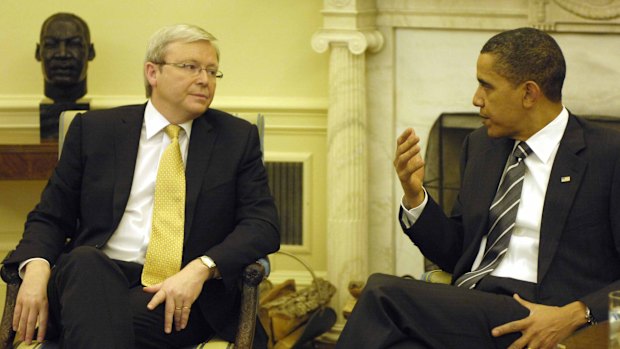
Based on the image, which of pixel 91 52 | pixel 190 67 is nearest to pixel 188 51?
pixel 190 67

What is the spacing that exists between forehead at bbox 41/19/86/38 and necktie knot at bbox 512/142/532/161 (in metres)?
2.25

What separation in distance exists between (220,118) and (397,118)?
1412mm

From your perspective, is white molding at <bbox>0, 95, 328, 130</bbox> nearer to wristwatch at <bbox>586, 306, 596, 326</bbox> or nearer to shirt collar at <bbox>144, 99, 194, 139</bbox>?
shirt collar at <bbox>144, 99, 194, 139</bbox>

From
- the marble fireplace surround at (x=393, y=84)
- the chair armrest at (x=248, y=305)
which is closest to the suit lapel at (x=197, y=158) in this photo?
the chair armrest at (x=248, y=305)

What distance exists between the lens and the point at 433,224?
3.15 m

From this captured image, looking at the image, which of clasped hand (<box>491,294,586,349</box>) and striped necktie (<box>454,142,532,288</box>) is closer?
clasped hand (<box>491,294,586,349</box>)

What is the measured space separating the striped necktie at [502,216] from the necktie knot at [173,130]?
952 millimetres

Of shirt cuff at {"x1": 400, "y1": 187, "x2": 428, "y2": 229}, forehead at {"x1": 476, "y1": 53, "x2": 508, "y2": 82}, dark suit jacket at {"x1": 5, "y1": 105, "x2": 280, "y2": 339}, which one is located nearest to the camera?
forehead at {"x1": 476, "y1": 53, "x2": 508, "y2": 82}

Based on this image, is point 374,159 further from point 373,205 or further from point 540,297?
point 540,297

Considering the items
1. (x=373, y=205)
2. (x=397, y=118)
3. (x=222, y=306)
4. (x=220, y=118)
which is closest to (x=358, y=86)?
(x=397, y=118)

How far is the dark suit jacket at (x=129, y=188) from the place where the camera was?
326cm

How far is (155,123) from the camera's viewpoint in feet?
11.1

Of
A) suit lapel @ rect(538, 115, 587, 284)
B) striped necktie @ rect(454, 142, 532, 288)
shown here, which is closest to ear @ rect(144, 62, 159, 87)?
striped necktie @ rect(454, 142, 532, 288)

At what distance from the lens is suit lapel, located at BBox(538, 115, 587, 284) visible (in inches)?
116
